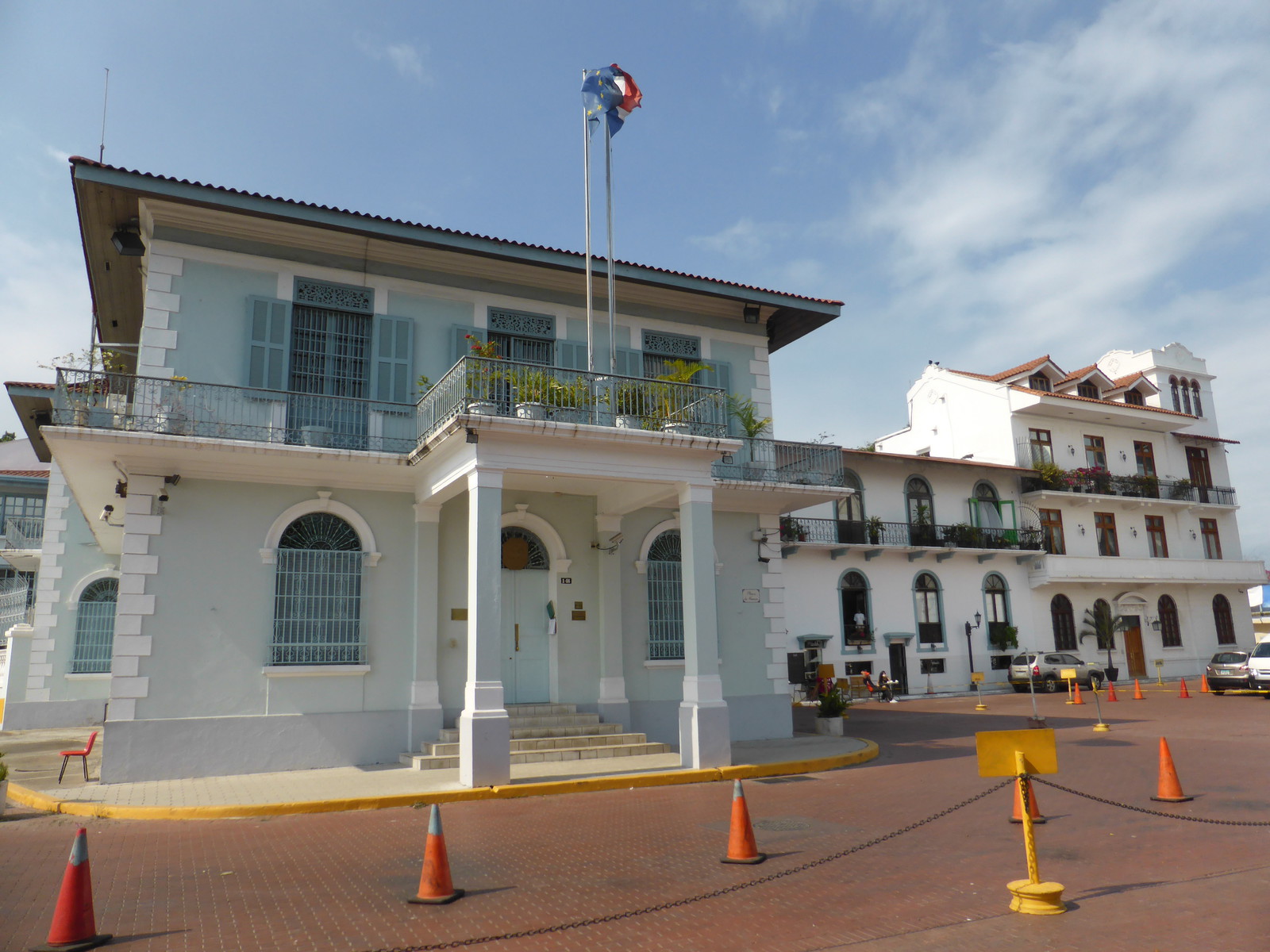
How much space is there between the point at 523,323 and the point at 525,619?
5.16 m

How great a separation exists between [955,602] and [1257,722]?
14.0 metres

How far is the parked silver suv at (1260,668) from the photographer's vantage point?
24.1m

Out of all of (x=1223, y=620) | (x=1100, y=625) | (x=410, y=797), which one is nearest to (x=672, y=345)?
(x=410, y=797)

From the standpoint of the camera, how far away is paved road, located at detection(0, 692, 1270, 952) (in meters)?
5.53

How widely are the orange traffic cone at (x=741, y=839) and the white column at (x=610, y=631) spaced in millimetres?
7238

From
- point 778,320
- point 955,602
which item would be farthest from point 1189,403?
point 778,320

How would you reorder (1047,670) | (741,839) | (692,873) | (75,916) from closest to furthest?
(75,916) < (692,873) < (741,839) < (1047,670)

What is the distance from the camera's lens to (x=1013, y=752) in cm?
600

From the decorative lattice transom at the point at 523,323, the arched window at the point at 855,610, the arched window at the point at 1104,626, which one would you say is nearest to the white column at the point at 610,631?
the decorative lattice transom at the point at 523,323

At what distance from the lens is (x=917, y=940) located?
5.32 metres

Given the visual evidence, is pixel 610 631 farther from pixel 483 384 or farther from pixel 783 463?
pixel 483 384

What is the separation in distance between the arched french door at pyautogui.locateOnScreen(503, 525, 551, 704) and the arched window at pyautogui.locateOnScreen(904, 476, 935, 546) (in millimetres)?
19857

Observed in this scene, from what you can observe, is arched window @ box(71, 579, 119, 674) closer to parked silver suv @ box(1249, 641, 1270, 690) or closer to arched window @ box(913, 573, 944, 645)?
arched window @ box(913, 573, 944, 645)

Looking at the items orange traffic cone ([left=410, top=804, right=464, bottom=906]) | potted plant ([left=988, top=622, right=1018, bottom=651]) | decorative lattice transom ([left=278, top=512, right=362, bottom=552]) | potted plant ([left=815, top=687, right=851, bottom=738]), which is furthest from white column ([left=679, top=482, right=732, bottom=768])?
potted plant ([left=988, top=622, right=1018, bottom=651])
